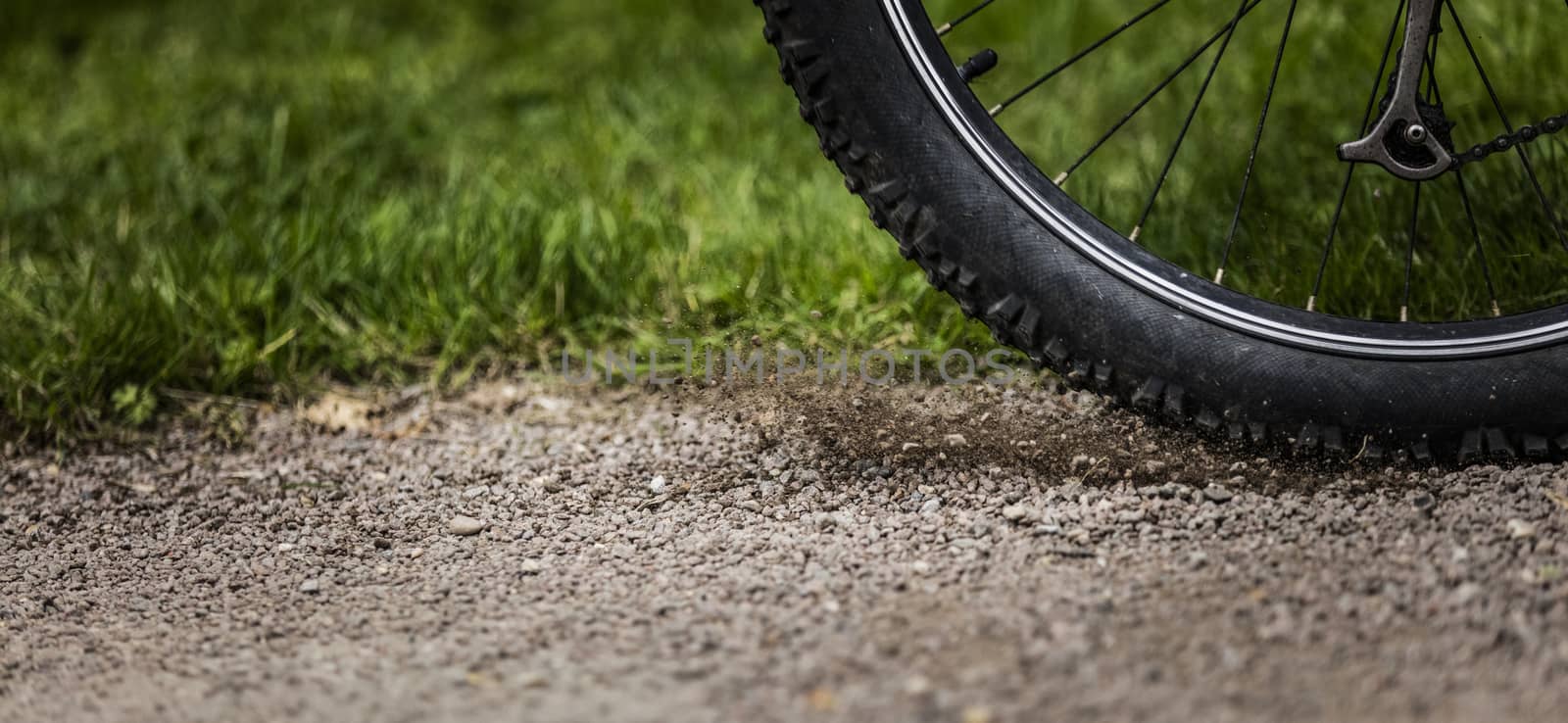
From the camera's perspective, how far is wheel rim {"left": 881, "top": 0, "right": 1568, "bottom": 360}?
1.97m

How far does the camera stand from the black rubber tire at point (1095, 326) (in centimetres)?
195

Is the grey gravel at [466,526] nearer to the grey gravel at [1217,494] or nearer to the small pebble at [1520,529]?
the grey gravel at [1217,494]

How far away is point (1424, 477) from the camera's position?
77.1 inches

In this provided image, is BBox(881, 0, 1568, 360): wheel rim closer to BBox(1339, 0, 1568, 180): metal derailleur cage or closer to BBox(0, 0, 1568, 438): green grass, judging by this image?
BBox(1339, 0, 1568, 180): metal derailleur cage

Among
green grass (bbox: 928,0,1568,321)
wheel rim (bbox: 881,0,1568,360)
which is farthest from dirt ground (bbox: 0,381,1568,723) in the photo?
green grass (bbox: 928,0,1568,321)

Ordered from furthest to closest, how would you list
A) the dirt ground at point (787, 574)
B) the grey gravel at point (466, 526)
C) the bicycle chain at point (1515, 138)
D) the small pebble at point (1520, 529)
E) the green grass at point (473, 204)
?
1. the green grass at point (473, 204)
2. the grey gravel at point (466, 526)
3. the bicycle chain at point (1515, 138)
4. the small pebble at point (1520, 529)
5. the dirt ground at point (787, 574)

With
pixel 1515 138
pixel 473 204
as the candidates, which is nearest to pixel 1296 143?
pixel 1515 138

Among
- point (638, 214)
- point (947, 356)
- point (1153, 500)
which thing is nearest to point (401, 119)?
point (638, 214)

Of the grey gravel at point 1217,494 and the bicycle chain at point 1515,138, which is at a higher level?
the bicycle chain at point 1515,138

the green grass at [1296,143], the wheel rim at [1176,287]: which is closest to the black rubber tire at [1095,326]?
the wheel rim at [1176,287]

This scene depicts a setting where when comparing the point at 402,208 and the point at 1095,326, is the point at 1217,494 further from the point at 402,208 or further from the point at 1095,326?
the point at 402,208

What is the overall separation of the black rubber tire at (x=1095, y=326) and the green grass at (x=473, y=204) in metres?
0.54

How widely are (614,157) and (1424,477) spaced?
2.18 metres

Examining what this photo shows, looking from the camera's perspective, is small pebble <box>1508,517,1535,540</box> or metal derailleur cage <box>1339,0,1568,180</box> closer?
small pebble <box>1508,517,1535,540</box>
